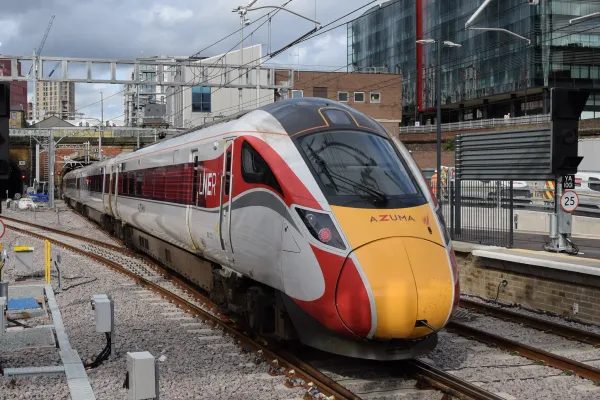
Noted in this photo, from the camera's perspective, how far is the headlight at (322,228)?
23.3ft

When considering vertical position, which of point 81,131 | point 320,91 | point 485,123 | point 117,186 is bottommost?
point 117,186

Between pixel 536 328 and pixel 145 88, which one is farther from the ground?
pixel 145 88

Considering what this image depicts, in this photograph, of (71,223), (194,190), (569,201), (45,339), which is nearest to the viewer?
(45,339)

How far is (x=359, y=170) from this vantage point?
7.85m

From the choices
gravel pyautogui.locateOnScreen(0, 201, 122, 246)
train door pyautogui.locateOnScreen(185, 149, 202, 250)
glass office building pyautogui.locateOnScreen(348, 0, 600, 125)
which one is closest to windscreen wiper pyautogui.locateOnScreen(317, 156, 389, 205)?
train door pyautogui.locateOnScreen(185, 149, 202, 250)

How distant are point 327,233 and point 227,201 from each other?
2527 mm

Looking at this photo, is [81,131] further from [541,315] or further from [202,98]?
[541,315]

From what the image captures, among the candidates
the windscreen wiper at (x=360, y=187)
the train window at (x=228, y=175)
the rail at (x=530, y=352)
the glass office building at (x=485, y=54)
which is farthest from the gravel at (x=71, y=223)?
the glass office building at (x=485, y=54)

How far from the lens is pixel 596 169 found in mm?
35344

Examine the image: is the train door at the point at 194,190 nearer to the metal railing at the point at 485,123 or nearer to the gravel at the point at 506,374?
the gravel at the point at 506,374

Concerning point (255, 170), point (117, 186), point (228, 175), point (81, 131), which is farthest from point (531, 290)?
point (81, 131)

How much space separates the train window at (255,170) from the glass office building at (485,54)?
39.0m

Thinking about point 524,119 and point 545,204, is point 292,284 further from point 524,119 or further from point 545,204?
point 524,119

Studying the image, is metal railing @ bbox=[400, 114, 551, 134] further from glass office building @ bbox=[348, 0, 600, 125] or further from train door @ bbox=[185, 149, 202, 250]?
train door @ bbox=[185, 149, 202, 250]
